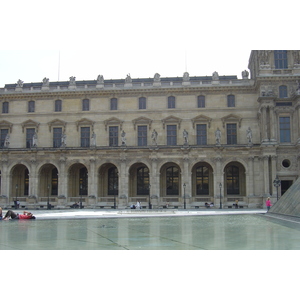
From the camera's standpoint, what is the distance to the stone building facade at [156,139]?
4538 centimetres

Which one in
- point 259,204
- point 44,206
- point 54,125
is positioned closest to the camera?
point 259,204

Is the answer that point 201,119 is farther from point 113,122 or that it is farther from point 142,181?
point 113,122

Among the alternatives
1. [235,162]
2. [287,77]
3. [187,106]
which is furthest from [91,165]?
[287,77]

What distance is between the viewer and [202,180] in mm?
49812

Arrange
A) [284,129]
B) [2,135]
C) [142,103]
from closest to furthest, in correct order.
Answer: [284,129], [142,103], [2,135]

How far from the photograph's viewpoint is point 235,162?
159 feet

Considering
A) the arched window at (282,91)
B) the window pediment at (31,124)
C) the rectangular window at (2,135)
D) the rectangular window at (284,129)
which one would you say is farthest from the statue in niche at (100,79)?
the rectangular window at (284,129)

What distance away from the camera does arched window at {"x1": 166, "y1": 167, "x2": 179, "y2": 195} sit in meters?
49.8

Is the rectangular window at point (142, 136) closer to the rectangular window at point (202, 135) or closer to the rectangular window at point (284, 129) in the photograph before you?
the rectangular window at point (202, 135)

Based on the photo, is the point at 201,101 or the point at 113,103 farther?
the point at 113,103

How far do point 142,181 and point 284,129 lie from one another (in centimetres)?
1792

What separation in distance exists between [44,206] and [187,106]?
2088cm

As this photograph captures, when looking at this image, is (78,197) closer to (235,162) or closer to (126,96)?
(126,96)

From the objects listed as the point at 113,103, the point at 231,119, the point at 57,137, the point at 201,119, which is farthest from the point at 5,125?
the point at 231,119
